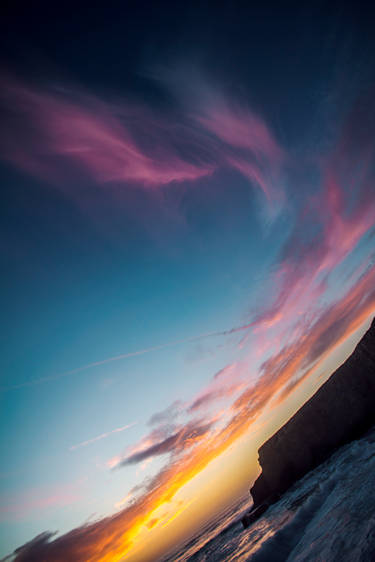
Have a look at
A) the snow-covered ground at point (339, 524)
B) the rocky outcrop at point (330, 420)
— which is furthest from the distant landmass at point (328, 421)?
the snow-covered ground at point (339, 524)

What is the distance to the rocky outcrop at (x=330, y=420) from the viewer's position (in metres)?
18.5

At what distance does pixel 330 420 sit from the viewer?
20.1 meters

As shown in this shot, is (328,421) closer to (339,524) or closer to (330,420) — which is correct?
(330,420)

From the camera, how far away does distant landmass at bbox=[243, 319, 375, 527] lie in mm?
18484

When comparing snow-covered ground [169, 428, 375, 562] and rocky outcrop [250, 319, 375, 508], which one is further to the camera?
rocky outcrop [250, 319, 375, 508]

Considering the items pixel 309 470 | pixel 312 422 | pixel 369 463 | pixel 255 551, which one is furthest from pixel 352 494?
pixel 309 470

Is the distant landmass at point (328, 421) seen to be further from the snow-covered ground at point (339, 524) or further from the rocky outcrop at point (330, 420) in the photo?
the snow-covered ground at point (339, 524)

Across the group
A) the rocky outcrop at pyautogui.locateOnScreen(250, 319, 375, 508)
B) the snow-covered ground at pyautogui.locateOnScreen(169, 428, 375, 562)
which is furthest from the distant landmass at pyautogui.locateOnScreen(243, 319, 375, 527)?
the snow-covered ground at pyautogui.locateOnScreen(169, 428, 375, 562)

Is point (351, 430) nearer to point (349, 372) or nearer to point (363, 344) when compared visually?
point (349, 372)

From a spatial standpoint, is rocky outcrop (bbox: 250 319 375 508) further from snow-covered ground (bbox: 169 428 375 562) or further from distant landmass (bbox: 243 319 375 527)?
snow-covered ground (bbox: 169 428 375 562)

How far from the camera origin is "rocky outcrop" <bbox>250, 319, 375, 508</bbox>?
1847 cm

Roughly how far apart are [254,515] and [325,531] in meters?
22.3

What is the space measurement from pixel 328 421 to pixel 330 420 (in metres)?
0.25

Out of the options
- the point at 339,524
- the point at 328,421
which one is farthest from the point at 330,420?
the point at 339,524
